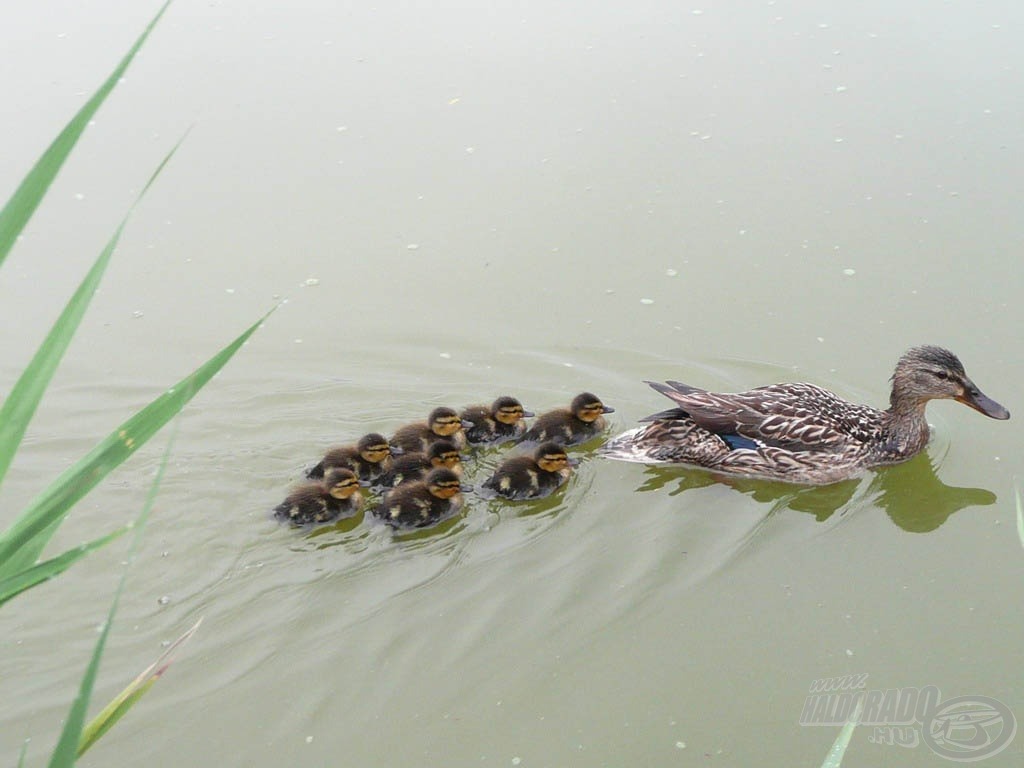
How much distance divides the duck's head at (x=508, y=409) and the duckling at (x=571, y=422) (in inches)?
2.9

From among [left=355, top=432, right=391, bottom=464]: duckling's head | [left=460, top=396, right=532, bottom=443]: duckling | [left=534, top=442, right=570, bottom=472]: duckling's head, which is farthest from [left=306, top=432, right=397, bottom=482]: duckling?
[left=534, top=442, right=570, bottom=472]: duckling's head

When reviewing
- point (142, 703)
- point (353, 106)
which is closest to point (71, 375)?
point (142, 703)

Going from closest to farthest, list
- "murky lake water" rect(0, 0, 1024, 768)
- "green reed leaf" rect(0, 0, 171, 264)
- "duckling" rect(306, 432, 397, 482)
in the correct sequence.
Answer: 1. "green reed leaf" rect(0, 0, 171, 264)
2. "murky lake water" rect(0, 0, 1024, 768)
3. "duckling" rect(306, 432, 397, 482)

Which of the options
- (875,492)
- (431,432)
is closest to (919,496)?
(875,492)

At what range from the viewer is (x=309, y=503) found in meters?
3.89

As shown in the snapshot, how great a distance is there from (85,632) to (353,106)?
3.66 meters

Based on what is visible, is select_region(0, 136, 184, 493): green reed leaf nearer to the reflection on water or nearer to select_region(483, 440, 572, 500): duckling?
select_region(483, 440, 572, 500): duckling

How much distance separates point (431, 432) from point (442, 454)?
19cm

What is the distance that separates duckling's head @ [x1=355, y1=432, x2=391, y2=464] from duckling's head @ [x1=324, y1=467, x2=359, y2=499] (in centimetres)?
20

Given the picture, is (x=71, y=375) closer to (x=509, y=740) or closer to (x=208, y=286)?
A: (x=208, y=286)

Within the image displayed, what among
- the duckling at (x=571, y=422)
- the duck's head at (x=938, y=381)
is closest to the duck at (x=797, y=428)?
the duck's head at (x=938, y=381)

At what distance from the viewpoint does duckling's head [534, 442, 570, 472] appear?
409 centimetres

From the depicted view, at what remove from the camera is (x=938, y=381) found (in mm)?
4258

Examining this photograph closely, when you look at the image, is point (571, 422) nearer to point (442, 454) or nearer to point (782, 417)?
point (442, 454)
